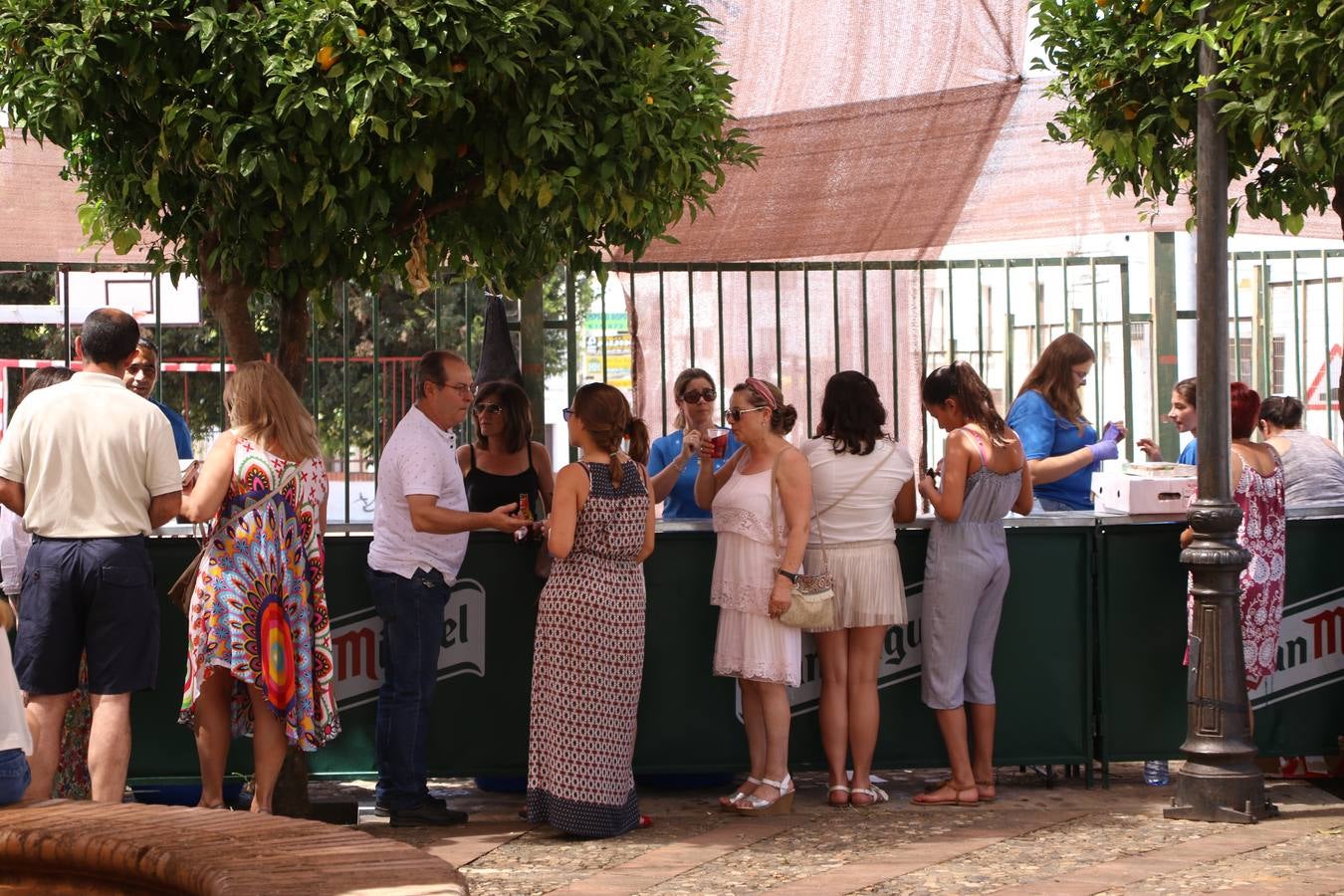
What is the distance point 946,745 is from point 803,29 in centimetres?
320

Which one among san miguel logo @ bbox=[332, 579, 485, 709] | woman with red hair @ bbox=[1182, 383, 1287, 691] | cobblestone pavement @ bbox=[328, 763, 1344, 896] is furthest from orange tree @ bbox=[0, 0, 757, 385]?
woman with red hair @ bbox=[1182, 383, 1287, 691]

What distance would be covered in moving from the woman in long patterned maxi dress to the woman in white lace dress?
1.68 feet

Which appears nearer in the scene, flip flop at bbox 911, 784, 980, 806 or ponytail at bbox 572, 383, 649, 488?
ponytail at bbox 572, 383, 649, 488

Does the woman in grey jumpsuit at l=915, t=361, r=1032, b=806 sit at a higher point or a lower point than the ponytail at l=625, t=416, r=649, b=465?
lower

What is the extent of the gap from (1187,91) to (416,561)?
348 centimetres

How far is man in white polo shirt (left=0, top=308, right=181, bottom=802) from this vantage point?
5715mm

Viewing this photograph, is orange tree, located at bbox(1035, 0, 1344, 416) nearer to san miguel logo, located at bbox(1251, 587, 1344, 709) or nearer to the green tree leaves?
san miguel logo, located at bbox(1251, 587, 1344, 709)

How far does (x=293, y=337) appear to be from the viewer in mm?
6484

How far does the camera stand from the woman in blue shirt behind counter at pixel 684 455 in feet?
24.5

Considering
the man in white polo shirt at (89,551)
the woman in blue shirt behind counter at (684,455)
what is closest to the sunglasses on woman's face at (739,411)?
the woman in blue shirt behind counter at (684,455)

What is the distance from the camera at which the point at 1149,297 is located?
349 inches

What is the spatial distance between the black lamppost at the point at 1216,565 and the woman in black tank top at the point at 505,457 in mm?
2682

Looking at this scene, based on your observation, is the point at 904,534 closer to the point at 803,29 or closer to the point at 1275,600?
the point at 1275,600

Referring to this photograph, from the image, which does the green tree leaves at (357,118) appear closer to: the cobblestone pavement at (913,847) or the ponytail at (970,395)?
the ponytail at (970,395)
